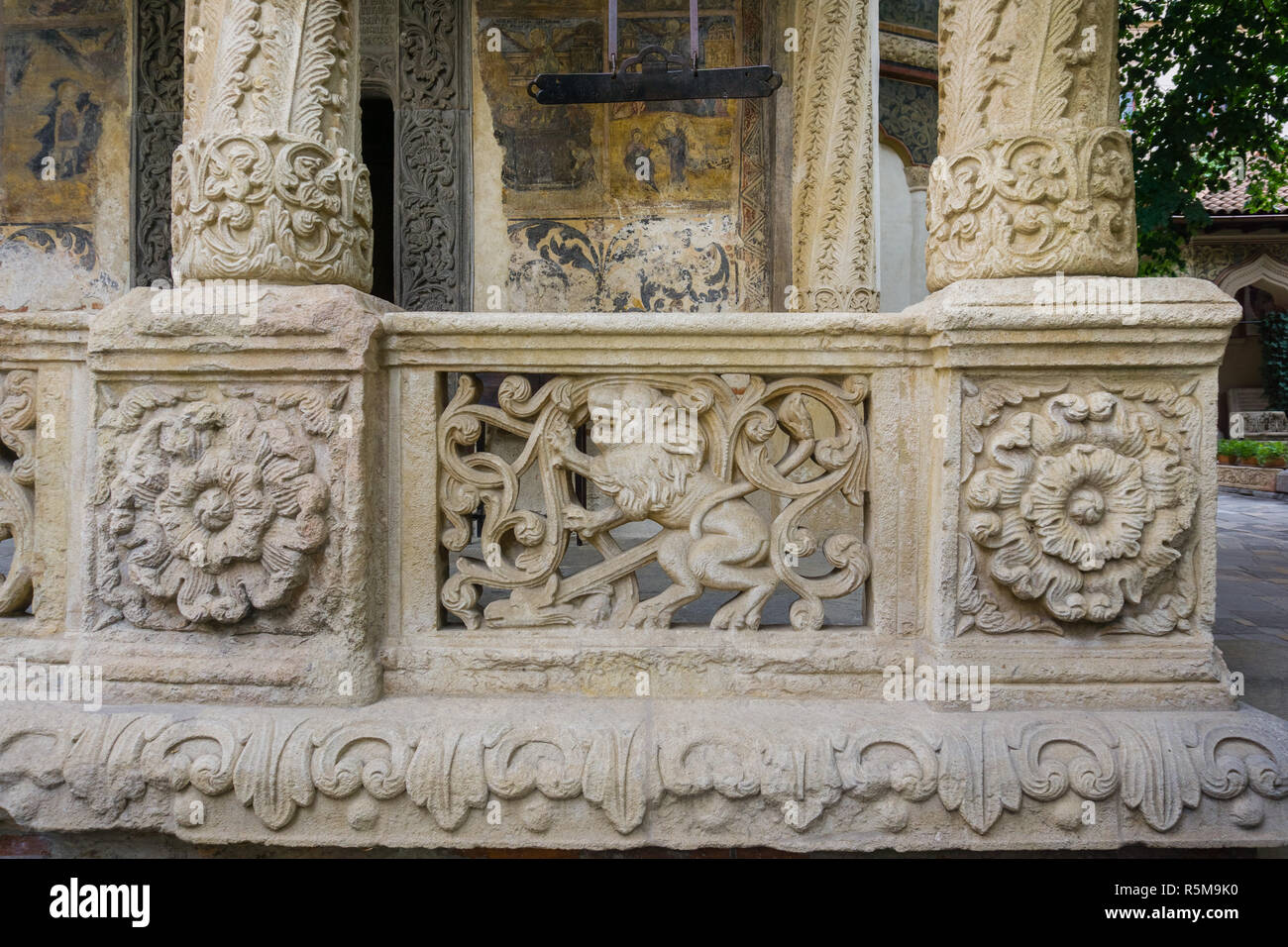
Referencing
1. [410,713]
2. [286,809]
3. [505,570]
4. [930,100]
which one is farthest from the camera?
[930,100]

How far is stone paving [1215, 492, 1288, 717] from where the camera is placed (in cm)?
237

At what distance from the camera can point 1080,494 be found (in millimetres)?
2021

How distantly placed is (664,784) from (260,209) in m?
1.71

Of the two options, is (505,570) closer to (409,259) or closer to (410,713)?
(410,713)

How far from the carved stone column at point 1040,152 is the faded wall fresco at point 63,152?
5.62 meters

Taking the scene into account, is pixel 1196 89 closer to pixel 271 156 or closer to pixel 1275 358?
pixel 271 156

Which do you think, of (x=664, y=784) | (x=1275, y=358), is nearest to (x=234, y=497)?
(x=664, y=784)

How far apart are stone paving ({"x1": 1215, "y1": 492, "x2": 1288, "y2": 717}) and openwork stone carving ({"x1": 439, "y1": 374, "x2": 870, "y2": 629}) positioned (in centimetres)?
126

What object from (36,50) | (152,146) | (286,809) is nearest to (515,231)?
(152,146)

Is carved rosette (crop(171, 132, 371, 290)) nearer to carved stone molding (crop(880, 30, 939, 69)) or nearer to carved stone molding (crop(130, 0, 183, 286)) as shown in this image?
carved stone molding (crop(130, 0, 183, 286))

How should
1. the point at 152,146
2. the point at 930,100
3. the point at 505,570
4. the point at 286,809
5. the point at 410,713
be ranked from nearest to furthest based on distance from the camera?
the point at 286,809 → the point at 410,713 → the point at 505,570 → the point at 152,146 → the point at 930,100

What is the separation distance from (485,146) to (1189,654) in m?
5.19

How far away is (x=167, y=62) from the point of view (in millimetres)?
5703

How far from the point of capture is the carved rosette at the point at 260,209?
2074 millimetres
